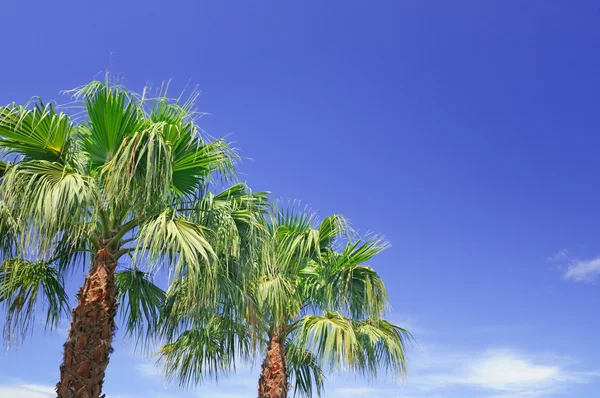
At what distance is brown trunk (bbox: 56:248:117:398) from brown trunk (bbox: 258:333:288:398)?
13.7ft

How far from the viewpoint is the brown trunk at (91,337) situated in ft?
21.8

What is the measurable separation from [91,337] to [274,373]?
15.0 ft

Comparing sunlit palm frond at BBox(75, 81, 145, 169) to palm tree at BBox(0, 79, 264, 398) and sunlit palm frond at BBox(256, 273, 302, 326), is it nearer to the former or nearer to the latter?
palm tree at BBox(0, 79, 264, 398)

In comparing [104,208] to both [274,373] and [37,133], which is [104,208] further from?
[274,373]

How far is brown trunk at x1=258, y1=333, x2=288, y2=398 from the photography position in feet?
Result: 34.9

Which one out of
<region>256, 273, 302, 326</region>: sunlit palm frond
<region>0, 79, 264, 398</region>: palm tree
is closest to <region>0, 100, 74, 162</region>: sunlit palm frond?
<region>0, 79, 264, 398</region>: palm tree

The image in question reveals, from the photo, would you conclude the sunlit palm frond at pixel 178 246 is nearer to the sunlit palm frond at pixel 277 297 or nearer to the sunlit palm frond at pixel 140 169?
the sunlit palm frond at pixel 140 169

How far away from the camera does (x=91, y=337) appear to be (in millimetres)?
6801

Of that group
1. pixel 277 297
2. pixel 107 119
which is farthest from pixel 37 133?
pixel 277 297

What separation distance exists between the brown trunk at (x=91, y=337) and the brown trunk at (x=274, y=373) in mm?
4187

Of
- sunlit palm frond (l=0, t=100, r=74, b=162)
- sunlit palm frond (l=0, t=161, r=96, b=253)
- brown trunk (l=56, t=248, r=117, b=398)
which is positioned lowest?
brown trunk (l=56, t=248, r=117, b=398)

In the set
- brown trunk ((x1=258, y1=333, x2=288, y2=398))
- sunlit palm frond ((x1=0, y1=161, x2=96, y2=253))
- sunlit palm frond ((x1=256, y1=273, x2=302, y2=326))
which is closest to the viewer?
sunlit palm frond ((x1=0, y1=161, x2=96, y2=253))

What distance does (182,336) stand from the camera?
11.5m

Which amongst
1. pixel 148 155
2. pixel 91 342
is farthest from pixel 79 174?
pixel 91 342
